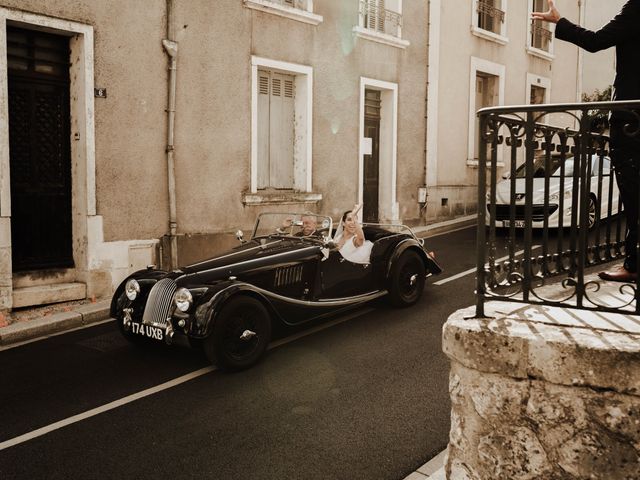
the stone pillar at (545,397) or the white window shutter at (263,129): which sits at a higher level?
the white window shutter at (263,129)

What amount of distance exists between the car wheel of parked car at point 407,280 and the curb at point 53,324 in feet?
11.8

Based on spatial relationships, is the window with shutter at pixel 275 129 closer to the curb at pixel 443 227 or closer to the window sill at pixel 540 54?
the curb at pixel 443 227

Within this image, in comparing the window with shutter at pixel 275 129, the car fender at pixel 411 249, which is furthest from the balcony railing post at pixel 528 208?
the window with shutter at pixel 275 129

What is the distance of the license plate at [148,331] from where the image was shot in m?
5.45

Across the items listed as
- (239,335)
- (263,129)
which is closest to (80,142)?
(263,129)

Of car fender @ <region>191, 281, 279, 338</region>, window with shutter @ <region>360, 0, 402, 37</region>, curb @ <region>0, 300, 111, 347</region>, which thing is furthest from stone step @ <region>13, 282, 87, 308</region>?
window with shutter @ <region>360, 0, 402, 37</region>

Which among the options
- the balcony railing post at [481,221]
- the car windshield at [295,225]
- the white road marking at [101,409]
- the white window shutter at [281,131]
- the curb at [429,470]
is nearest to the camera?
the balcony railing post at [481,221]

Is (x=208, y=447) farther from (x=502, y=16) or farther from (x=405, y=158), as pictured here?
(x=502, y=16)

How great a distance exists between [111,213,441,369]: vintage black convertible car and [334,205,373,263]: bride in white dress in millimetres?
95

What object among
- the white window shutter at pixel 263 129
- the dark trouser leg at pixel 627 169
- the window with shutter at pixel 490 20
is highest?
the window with shutter at pixel 490 20

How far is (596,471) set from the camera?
233 centimetres

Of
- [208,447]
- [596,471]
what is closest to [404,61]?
[208,447]

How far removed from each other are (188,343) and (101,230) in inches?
154

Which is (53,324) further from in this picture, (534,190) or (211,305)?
(534,190)
